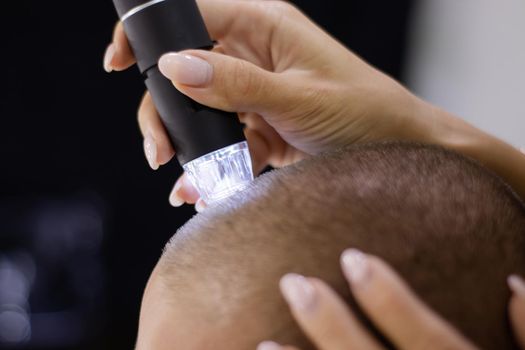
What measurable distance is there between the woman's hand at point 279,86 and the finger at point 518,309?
321 mm

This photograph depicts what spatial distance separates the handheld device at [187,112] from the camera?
2.02 feet

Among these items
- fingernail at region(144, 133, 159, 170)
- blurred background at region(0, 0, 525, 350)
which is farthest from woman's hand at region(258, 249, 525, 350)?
blurred background at region(0, 0, 525, 350)

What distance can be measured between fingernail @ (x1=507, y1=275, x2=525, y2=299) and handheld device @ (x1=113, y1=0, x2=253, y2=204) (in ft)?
0.84

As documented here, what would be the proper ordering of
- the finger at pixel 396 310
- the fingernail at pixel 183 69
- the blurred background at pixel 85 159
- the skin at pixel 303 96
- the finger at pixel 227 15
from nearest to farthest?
the finger at pixel 396 310
the fingernail at pixel 183 69
the skin at pixel 303 96
the finger at pixel 227 15
the blurred background at pixel 85 159

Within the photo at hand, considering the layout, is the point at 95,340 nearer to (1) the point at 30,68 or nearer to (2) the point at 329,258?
(1) the point at 30,68

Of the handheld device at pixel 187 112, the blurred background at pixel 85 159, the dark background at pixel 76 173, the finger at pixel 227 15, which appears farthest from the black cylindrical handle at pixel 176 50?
the dark background at pixel 76 173

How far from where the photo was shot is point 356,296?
50 cm

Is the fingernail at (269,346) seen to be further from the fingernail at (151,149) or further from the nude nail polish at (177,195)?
the nude nail polish at (177,195)

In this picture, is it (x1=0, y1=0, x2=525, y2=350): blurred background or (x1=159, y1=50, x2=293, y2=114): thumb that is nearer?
(x1=159, y1=50, x2=293, y2=114): thumb

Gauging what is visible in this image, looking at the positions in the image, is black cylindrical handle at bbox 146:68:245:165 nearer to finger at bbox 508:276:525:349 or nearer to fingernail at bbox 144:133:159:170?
fingernail at bbox 144:133:159:170

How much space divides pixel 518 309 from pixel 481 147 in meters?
0.36

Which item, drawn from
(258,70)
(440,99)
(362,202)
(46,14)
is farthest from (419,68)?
(362,202)

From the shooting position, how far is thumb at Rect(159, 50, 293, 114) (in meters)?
0.61

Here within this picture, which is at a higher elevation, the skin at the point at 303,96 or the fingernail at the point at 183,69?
the fingernail at the point at 183,69
